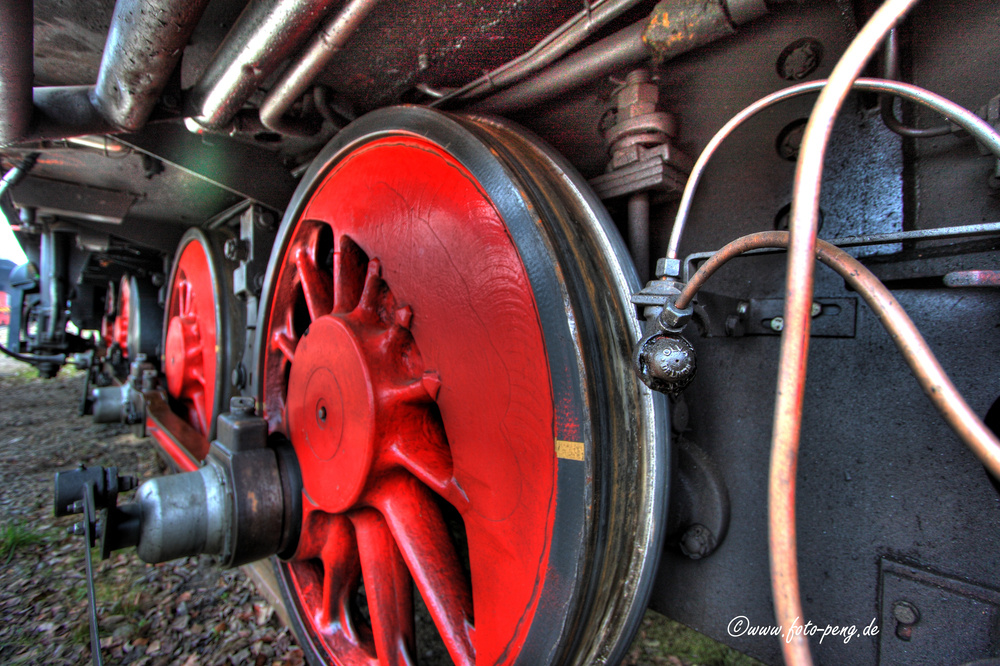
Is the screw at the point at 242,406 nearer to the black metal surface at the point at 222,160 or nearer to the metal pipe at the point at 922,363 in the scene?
the black metal surface at the point at 222,160

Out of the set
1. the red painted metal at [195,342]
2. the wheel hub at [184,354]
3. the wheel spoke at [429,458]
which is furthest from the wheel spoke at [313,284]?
the wheel hub at [184,354]

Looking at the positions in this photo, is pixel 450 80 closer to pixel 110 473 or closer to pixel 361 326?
pixel 361 326

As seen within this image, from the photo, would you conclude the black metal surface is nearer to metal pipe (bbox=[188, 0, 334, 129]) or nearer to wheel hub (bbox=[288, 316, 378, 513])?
metal pipe (bbox=[188, 0, 334, 129])

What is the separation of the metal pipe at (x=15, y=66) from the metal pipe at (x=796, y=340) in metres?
1.33

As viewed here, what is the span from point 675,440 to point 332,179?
108cm

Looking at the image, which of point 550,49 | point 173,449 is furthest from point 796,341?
point 173,449

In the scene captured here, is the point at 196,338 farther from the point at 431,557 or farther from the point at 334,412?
the point at 431,557

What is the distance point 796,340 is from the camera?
0.40 metres

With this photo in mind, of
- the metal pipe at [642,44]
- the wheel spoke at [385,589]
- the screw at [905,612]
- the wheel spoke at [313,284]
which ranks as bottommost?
the wheel spoke at [385,589]

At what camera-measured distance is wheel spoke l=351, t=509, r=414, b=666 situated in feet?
3.58

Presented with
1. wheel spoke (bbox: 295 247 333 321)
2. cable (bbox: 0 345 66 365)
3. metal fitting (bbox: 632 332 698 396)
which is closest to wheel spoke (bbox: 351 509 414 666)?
wheel spoke (bbox: 295 247 333 321)

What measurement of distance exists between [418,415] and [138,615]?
1.22 m

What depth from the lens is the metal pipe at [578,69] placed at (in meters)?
0.87

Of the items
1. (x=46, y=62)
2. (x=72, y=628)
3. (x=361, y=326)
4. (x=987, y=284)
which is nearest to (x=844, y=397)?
(x=987, y=284)
